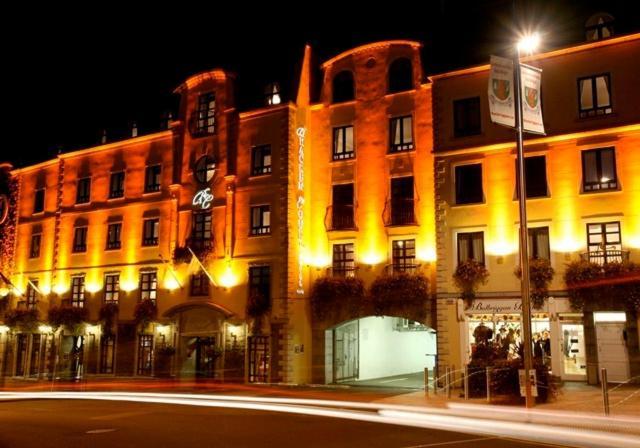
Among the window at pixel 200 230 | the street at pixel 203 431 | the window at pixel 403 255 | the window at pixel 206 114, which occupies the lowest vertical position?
the street at pixel 203 431

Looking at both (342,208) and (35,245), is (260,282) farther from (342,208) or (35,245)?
(35,245)

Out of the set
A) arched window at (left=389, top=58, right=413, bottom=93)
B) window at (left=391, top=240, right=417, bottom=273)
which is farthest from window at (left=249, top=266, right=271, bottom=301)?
arched window at (left=389, top=58, right=413, bottom=93)

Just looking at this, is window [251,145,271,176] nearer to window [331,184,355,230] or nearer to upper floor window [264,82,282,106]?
upper floor window [264,82,282,106]

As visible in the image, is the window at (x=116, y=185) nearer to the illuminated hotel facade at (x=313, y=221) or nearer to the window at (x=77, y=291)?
the illuminated hotel facade at (x=313, y=221)

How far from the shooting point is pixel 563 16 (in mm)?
27203

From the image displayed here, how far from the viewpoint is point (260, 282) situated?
3052cm

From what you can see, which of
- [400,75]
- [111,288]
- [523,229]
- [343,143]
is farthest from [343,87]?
[111,288]

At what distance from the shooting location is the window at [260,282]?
30125 mm

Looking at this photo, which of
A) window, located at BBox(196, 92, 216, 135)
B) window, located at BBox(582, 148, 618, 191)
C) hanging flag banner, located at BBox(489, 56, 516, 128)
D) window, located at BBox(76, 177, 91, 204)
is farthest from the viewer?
window, located at BBox(76, 177, 91, 204)

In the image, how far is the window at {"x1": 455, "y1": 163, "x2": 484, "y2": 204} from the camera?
27.0m

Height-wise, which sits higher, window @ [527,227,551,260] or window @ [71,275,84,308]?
window @ [527,227,551,260]

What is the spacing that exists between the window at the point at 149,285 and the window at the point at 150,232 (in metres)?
1.59

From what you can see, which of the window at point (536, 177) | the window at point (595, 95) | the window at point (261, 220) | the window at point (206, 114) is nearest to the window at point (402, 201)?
the window at point (536, 177)

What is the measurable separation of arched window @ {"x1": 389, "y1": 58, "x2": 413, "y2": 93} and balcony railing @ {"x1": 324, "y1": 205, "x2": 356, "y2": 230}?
564 cm
